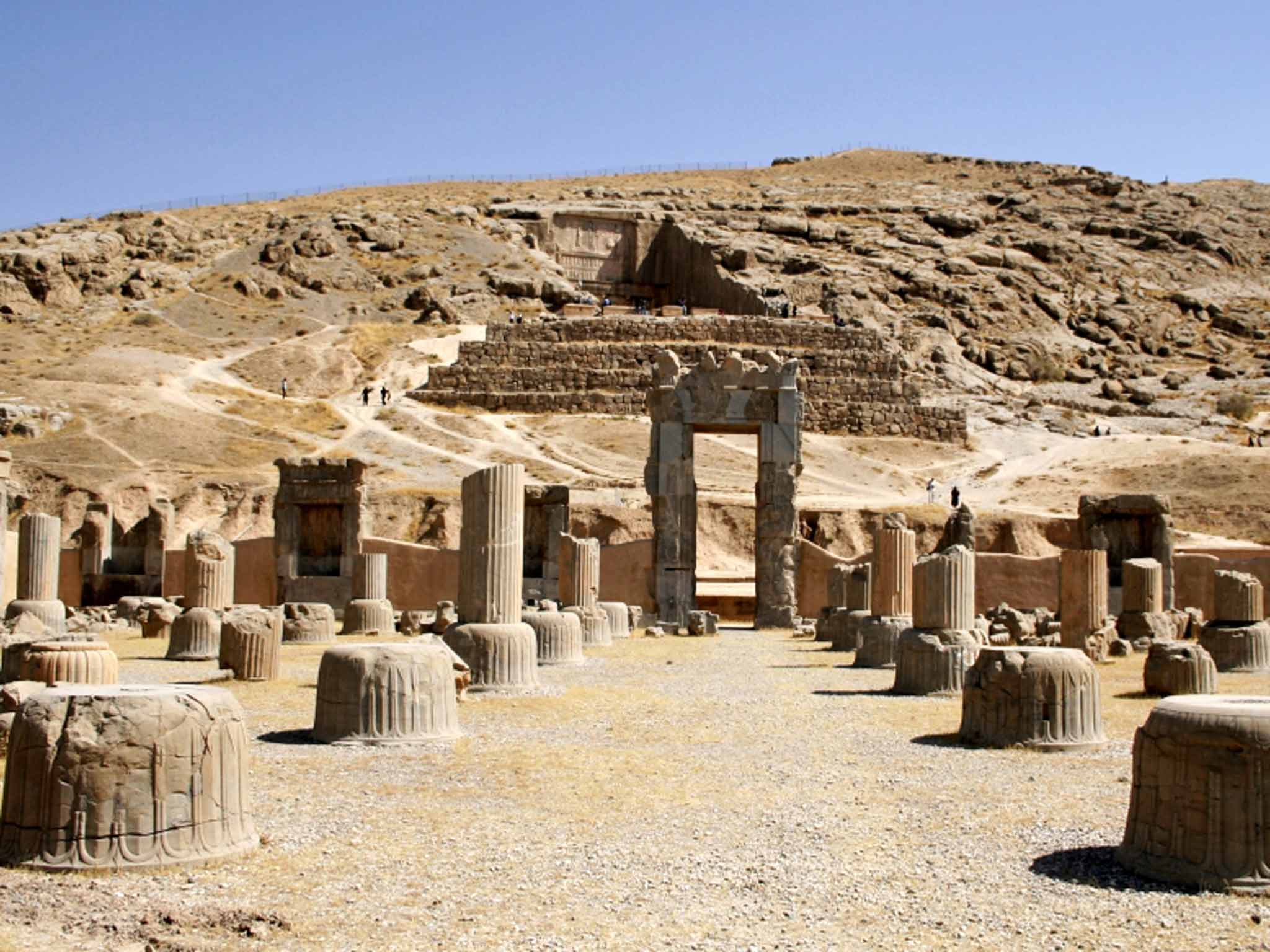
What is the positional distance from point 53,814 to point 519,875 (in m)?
1.91

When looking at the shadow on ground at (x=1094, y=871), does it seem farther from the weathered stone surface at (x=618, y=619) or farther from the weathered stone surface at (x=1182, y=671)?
the weathered stone surface at (x=618, y=619)

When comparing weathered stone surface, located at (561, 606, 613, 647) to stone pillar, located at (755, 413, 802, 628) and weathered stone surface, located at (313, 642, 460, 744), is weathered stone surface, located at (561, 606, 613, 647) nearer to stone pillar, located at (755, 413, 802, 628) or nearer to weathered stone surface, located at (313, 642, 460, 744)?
stone pillar, located at (755, 413, 802, 628)

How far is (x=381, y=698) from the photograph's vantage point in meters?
9.78

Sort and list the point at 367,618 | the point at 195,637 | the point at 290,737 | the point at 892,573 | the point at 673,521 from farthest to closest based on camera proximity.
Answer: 1. the point at 673,521
2. the point at 367,618
3. the point at 892,573
4. the point at 195,637
5. the point at 290,737

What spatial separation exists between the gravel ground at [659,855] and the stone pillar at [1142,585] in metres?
9.23

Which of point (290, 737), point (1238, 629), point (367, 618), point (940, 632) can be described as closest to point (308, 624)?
point (367, 618)

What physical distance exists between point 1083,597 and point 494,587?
834cm

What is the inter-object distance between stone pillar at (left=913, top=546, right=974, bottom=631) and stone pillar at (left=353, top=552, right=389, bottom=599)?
1108 centimetres

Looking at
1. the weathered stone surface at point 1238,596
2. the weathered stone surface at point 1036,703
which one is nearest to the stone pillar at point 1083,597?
the weathered stone surface at point 1238,596

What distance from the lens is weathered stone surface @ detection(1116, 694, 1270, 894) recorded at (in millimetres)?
5984

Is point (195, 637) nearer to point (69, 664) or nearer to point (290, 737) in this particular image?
point (69, 664)

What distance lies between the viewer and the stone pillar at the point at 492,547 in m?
13.2

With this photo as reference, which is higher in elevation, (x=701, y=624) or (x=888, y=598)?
(x=888, y=598)

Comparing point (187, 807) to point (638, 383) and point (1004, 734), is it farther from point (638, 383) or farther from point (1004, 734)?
point (638, 383)
